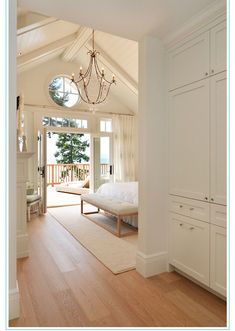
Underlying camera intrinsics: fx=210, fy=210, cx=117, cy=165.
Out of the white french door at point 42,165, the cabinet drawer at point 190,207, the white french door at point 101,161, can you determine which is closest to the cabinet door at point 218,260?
the cabinet drawer at point 190,207

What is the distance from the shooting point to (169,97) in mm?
2334

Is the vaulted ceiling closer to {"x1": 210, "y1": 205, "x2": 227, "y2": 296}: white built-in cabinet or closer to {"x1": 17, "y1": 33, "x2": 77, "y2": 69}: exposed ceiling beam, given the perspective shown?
{"x1": 17, "y1": 33, "x2": 77, "y2": 69}: exposed ceiling beam

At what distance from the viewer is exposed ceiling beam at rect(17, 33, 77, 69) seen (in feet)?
14.5

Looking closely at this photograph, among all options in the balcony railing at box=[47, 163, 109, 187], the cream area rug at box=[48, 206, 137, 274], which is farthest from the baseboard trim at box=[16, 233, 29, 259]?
the balcony railing at box=[47, 163, 109, 187]

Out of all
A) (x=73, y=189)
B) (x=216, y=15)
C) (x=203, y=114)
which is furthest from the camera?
(x=73, y=189)

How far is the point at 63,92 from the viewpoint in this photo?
604cm

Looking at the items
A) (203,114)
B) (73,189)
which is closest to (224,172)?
(203,114)

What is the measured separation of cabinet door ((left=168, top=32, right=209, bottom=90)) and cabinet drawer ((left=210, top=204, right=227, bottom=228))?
1.20m

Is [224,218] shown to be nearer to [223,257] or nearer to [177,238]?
[223,257]

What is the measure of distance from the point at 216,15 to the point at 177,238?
2125 mm

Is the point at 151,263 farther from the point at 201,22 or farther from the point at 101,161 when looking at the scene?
A: the point at 101,161

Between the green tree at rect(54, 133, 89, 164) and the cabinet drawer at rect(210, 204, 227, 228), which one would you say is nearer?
the cabinet drawer at rect(210, 204, 227, 228)

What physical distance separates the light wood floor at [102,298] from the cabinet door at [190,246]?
170 mm

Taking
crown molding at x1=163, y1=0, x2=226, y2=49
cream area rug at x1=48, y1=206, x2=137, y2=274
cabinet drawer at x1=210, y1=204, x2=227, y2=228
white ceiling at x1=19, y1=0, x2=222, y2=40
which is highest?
white ceiling at x1=19, y1=0, x2=222, y2=40
